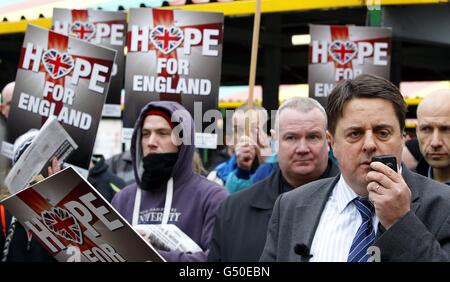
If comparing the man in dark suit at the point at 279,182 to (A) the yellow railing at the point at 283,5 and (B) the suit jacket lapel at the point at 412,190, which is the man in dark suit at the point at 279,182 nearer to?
(B) the suit jacket lapel at the point at 412,190

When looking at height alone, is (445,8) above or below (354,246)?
above

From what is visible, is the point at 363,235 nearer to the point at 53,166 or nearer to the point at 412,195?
the point at 412,195

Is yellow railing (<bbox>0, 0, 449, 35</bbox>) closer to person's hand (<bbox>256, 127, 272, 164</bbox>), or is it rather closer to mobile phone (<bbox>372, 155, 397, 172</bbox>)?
person's hand (<bbox>256, 127, 272, 164</bbox>)

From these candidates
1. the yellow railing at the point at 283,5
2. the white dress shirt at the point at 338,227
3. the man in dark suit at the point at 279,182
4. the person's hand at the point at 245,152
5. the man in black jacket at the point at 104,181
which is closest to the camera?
the white dress shirt at the point at 338,227

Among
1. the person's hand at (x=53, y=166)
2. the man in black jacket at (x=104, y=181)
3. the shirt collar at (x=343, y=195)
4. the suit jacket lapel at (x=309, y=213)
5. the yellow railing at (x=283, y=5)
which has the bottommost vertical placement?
the man in black jacket at (x=104, y=181)

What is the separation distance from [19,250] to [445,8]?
5989 millimetres

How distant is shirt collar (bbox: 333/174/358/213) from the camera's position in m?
3.08

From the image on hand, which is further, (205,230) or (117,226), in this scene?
(205,230)

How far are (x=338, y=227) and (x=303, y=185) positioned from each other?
0.56m

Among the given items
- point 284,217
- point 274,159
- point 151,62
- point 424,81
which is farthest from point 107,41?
point 424,81

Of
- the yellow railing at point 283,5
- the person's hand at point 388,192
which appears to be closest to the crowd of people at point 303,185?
the person's hand at point 388,192

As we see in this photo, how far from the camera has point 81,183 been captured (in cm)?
359

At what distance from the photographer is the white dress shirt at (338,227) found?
3.00m

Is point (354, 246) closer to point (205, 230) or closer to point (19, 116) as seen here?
point (205, 230)
